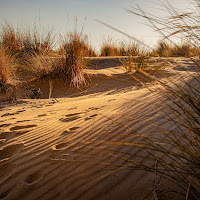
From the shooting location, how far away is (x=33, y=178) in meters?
1.68

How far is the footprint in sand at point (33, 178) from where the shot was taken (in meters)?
1.64

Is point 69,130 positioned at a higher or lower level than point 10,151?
higher

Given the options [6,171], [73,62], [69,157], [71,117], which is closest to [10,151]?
[6,171]

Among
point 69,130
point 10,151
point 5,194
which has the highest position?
point 69,130

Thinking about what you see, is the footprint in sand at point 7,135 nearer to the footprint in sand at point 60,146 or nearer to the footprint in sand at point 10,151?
the footprint in sand at point 10,151

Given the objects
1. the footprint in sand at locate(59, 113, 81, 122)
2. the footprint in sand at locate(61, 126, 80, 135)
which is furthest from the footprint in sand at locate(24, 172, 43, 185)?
the footprint in sand at locate(59, 113, 81, 122)

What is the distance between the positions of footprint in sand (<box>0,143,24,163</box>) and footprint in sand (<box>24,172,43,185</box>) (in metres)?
0.35

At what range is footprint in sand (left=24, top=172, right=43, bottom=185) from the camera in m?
1.64

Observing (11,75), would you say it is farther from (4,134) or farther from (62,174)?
(62,174)

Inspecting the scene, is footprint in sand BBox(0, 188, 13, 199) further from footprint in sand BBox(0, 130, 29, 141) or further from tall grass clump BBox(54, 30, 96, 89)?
tall grass clump BBox(54, 30, 96, 89)

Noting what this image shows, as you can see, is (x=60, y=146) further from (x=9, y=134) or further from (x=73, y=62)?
(x=73, y=62)

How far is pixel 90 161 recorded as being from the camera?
178 centimetres

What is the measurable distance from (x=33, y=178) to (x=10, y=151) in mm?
468

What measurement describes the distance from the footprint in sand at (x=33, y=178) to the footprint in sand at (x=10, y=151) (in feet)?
1.14
